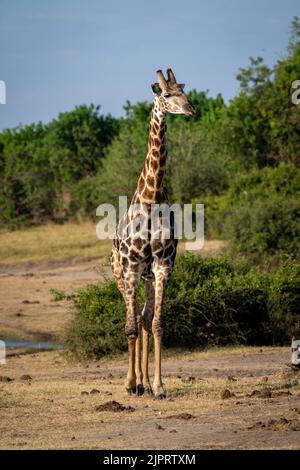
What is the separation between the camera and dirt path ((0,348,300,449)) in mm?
9148

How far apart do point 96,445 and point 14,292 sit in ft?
50.3

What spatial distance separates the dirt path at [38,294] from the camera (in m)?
19.4

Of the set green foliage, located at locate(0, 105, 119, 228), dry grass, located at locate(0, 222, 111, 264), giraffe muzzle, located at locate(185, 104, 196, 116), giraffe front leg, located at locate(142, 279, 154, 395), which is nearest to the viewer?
giraffe muzzle, located at locate(185, 104, 196, 116)

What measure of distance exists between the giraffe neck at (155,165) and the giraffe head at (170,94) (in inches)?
4.0

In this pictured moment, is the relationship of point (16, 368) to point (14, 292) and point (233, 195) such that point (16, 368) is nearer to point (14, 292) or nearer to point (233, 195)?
point (14, 292)

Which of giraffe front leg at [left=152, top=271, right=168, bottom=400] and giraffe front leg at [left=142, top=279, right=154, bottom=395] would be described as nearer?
giraffe front leg at [left=152, top=271, right=168, bottom=400]

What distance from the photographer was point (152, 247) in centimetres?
1171

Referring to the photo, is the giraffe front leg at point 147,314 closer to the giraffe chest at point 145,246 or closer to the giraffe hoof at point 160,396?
the giraffe chest at point 145,246

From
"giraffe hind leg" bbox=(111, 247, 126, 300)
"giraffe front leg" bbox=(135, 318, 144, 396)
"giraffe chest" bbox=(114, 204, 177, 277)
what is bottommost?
"giraffe front leg" bbox=(135, 318, 144, 396)

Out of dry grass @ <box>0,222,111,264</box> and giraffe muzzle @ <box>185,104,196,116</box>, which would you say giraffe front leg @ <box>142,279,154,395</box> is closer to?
giraffe muzzle @ <box>185,104,196,116</box>

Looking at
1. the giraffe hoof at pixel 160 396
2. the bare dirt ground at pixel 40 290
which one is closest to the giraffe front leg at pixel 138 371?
the giraffe hoof at pixel 160 396

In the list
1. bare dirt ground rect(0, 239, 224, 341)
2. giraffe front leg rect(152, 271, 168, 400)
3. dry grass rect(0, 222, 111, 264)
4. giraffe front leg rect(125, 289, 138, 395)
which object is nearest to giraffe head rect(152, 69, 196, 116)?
giraffe front leg rect(152, 271, 168, 400)

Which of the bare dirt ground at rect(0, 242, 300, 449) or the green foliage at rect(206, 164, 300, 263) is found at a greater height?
the green foliage at rect(206, 164, 300, 263)

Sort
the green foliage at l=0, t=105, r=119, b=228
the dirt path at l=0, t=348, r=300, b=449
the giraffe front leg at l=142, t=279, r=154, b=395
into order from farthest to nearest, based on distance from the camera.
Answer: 1. the green foliage at l=0, t=105, r=119, b=228
2. the giraffe front leg at l=142, t=279, r=154, b=395
3. the dirt path at l=0, t=348, r=300, b=449
